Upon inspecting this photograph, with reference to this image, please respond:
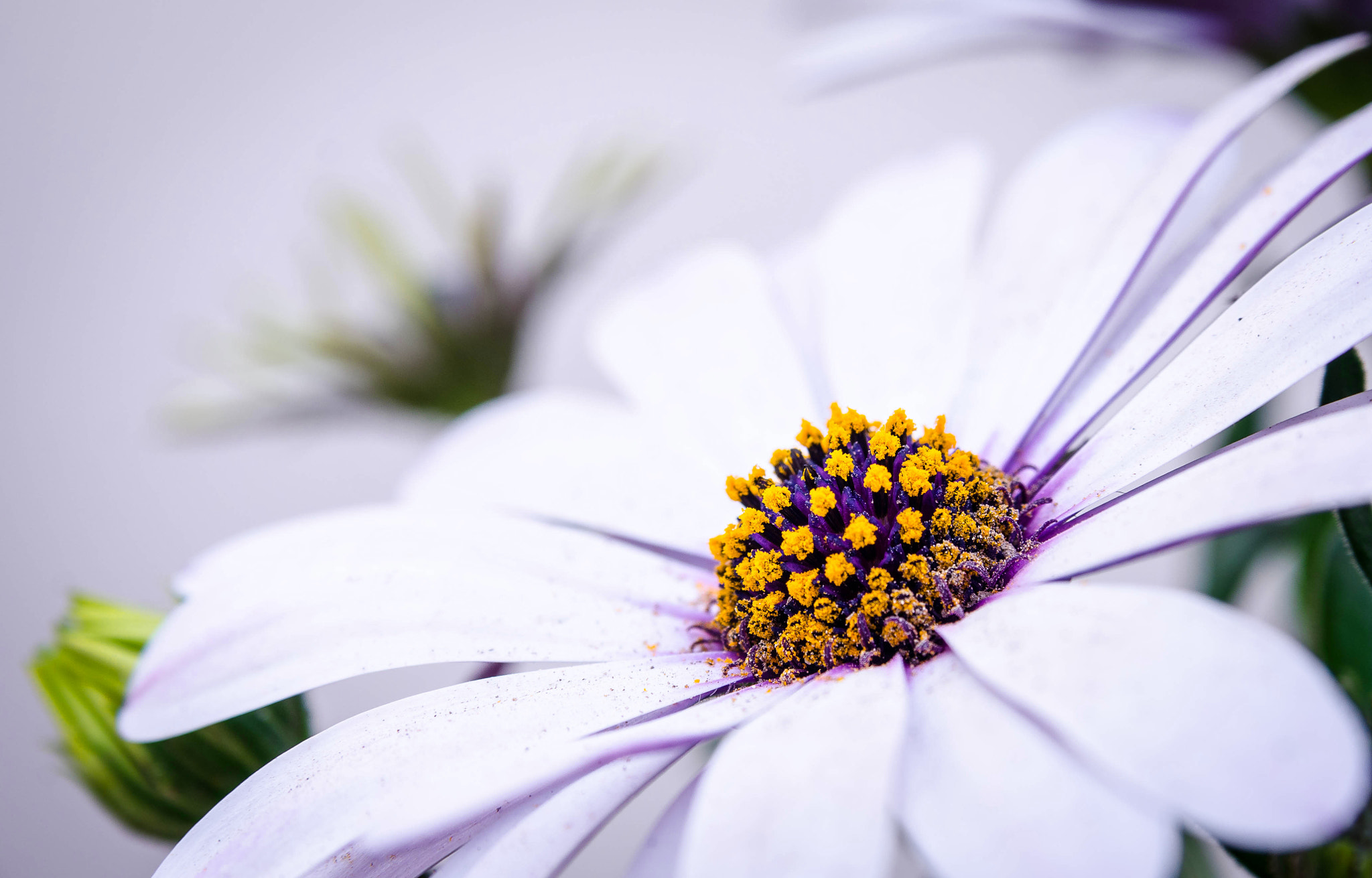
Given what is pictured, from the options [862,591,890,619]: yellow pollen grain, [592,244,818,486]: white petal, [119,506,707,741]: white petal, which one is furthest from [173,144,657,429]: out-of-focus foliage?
[862,591,890,619]: yellow pollen grain

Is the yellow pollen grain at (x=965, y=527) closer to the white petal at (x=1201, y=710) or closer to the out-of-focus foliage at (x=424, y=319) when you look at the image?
the white petal at (x=1201, y=710)

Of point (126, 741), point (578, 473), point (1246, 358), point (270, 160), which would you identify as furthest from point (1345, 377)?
point (270, 160)

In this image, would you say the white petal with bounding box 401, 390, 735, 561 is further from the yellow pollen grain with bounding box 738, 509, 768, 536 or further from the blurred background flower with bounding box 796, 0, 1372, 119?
the blurred background flower with bounding box 796, 0, 1372, 119

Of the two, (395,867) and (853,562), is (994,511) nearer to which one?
(853,562)

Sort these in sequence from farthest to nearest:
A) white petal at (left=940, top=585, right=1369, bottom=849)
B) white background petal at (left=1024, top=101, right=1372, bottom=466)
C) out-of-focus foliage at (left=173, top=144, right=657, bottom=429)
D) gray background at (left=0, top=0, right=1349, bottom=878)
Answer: gray background at (left=0, top=0, right=1349, bottom=878)
out-of-focus foliage at (left=173, top=144, right=657, bottom=429)
white background petal at (left=1024, top=101, right=1372, bottom=466)
white petal at (left=940, top=585, right=1369, bottom=849)

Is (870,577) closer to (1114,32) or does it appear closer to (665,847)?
(665,847)

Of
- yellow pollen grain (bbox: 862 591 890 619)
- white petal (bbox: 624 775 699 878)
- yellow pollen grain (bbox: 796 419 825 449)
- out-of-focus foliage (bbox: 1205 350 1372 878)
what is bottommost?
out-of-focus foliage (bbox: 1205 350 1372 878)

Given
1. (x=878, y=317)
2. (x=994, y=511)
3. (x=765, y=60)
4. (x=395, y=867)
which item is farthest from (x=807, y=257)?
(x=765, y=60)

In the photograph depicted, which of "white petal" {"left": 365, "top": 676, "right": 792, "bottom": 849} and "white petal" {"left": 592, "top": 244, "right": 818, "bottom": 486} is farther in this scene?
"white petal" {"left": 592, "top": 244, "right": 818, "bottom": 486}
